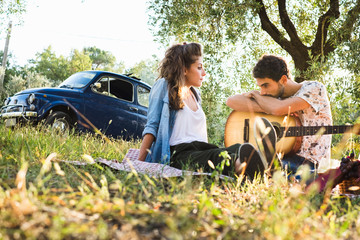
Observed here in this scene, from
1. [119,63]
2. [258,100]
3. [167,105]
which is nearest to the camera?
[167,105]

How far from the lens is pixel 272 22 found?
9.09 meters

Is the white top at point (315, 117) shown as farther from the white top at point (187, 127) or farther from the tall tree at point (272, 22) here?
the tall tree at point (272, 22)

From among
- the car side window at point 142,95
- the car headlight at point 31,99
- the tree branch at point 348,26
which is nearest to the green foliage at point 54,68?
the car side window at point 142,95

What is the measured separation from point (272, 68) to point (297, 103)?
0.49 metres

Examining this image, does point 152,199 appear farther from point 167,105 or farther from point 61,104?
point 61,104

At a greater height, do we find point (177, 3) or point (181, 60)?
point (177, 3)

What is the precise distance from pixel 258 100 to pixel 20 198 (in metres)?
3.29

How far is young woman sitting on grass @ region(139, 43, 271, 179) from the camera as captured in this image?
352 cm

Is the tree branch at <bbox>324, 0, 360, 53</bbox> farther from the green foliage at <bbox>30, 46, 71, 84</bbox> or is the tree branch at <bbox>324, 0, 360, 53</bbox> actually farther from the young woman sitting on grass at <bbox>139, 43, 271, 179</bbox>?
the green foliage at <bbox>30, 46, 71, 84</bbox>

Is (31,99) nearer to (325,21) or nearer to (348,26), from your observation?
(348,26)

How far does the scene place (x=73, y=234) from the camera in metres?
1.26

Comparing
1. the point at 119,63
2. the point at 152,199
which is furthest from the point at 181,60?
the point at 119,63

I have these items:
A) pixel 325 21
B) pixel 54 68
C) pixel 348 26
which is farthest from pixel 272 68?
pixel 54 68

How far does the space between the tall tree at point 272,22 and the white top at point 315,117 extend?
290 cm
